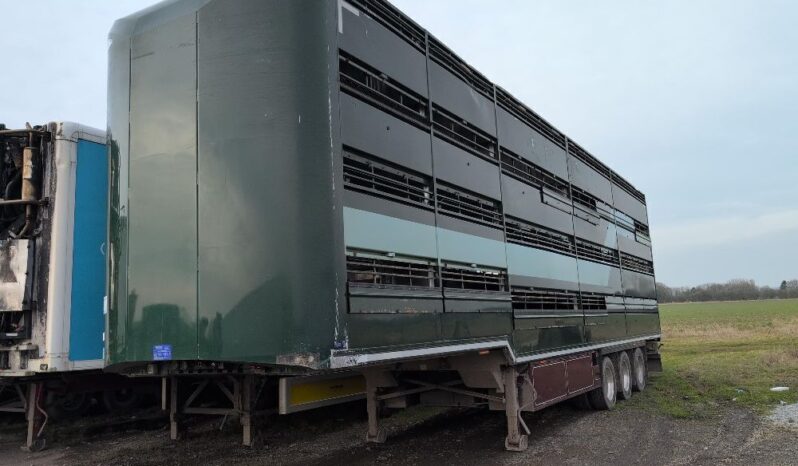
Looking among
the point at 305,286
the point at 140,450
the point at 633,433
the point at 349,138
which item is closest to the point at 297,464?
the point at 140,450

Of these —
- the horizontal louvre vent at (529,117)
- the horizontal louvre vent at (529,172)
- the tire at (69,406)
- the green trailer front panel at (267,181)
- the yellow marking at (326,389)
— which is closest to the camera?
the green trailer front panel at (267,181)

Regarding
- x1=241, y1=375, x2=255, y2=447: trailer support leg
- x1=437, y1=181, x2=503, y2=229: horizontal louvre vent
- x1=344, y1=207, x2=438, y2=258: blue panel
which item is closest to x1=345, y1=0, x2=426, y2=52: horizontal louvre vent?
x1=437, y1=181, x2=503, y2=229: horizontal louvre vent

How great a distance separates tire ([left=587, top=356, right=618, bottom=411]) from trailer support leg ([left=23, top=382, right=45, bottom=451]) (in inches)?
307

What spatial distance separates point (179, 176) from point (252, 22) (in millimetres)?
1207

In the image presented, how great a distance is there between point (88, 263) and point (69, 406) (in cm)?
400

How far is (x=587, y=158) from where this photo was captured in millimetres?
10453

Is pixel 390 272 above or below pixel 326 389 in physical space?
above

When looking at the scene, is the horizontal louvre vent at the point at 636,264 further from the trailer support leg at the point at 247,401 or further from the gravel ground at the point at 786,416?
the trailer support leg at the point at 247,401

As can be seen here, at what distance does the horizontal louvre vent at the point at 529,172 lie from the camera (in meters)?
7.23

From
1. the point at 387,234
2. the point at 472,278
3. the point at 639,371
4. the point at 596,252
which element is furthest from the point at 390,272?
the point at 639,371

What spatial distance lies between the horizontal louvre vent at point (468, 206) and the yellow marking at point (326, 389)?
1954 mm

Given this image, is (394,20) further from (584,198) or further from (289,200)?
(584,198)

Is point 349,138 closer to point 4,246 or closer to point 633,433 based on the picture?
point 4,246

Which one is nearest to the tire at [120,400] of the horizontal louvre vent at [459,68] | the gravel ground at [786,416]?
the horizontal louvre vent at [459,68]
